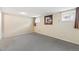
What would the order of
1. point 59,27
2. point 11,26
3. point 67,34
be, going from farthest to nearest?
point 11,26 → point 59,27 → point 67,34

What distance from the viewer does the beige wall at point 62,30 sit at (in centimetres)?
421

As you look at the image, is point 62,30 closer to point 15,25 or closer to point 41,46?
point 41,46

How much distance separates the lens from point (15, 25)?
21.9ft

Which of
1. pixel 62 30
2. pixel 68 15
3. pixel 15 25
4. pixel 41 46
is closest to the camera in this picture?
pixel 41 46

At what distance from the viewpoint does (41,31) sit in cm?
758

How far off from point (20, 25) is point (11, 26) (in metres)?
1.13

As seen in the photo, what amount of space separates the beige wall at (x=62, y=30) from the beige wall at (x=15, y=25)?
7.16 ft

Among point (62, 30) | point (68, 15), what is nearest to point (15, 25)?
point (62, 30)

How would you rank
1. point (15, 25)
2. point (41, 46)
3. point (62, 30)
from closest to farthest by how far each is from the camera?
1. point (41, 46)
2. point (62, 30)
3. point (15, 25)

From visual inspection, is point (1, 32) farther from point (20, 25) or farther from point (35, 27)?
point (35, 27)

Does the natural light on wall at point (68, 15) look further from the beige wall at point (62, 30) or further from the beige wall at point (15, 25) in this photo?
the beige wall at point (15, 25)

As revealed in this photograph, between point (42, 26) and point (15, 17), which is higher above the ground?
point (15, 17)

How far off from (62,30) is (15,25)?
402 centimetres
